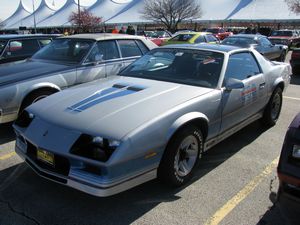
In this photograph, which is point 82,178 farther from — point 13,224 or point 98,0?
point 98,0

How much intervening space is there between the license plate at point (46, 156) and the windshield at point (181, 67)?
1810 millimetres

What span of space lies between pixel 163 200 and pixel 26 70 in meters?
3.56

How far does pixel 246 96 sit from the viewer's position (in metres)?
4.62

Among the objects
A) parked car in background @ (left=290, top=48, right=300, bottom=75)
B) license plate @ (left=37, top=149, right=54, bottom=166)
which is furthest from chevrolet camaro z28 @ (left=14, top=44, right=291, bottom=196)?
parked car in background @ (left=290, top=48, right=300, bottom=75)

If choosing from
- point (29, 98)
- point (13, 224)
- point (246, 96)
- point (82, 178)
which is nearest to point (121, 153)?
point (82, 178)

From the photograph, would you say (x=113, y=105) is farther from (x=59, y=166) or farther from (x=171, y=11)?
(x=171, y=11)

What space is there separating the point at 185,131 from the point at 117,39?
386 centimetres

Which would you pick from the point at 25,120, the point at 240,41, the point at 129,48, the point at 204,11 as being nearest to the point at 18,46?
the point at 129,48

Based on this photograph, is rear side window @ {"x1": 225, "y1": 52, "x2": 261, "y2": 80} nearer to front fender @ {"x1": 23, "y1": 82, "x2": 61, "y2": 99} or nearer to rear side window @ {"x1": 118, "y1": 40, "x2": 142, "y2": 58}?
rear side window @ {"x1": 118, "y1": 40, "x2": 142, "y2": 58}

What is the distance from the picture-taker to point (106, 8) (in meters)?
60.8

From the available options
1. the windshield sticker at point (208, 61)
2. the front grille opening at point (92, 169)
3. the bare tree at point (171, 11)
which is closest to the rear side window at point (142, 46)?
A: the windshield sticker at point (208, 61)

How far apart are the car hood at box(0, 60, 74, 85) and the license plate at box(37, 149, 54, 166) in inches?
94.1

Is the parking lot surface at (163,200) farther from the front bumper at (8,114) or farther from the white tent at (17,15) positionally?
the white tent at (17,15)

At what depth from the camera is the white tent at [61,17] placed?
6356 cm
